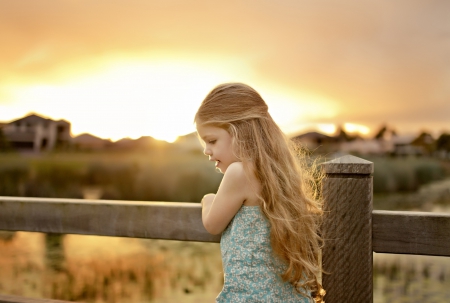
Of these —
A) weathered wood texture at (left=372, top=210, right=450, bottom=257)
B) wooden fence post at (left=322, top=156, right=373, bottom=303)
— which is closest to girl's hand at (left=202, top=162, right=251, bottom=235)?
wooden fence post at (left=322, top=156, right=373, bottom=303)

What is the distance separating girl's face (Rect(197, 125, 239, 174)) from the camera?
1.67 metres

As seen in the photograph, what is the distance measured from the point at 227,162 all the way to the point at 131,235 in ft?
2.06

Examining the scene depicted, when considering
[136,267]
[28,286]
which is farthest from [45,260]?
[136,267]

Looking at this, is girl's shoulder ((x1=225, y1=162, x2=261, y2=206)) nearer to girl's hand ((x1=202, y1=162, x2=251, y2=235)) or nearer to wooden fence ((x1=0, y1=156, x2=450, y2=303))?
girl's hand ((x1=202, y1=162, x2=251, y2=235))

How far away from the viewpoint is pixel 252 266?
5.27 ft

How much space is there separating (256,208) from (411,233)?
0.58 metres

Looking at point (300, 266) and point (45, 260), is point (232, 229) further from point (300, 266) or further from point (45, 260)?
point (45, 260)

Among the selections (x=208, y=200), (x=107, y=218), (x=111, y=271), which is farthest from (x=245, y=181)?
(x=111, y=271)

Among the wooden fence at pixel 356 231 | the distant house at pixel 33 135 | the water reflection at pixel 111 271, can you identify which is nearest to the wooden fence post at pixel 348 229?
the wooden fence at pixel 356 231

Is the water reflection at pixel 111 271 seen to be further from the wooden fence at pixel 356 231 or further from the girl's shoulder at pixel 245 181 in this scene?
the girl's shoulder at pixel 245 181

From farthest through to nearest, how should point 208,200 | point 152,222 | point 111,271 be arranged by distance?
point 111,271 < point 152,222 < point 208,200

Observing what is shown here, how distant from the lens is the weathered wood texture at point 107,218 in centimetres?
187

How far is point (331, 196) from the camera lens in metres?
Result: 1.69

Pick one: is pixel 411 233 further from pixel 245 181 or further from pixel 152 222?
pixel 152 222
